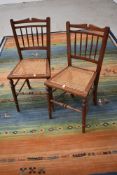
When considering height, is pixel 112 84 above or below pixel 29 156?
above

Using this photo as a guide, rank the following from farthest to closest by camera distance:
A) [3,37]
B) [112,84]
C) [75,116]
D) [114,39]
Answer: [3,37], [114,39], [112,84], [75,116]

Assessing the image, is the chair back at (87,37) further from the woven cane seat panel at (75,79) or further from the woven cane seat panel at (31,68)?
the woven cane seat panel at (31,68)

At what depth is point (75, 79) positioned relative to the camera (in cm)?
220

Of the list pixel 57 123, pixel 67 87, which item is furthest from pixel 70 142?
pixel 67 87

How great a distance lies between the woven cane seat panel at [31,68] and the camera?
2297 mm

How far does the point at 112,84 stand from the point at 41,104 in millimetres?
912

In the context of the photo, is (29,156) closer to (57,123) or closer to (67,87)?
(57,123)

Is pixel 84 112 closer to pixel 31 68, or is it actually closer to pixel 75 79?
pixel 75 79

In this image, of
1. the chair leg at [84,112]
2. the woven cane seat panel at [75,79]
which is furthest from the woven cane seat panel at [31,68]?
the chair leg at [84,112]

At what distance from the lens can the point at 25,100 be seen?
266cm

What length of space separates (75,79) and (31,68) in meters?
0.50

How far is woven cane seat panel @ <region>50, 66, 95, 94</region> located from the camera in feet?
6.88

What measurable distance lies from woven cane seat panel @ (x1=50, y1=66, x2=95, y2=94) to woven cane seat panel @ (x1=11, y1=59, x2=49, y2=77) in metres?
0.18

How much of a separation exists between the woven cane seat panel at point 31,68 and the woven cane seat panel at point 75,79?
0.59 feet
